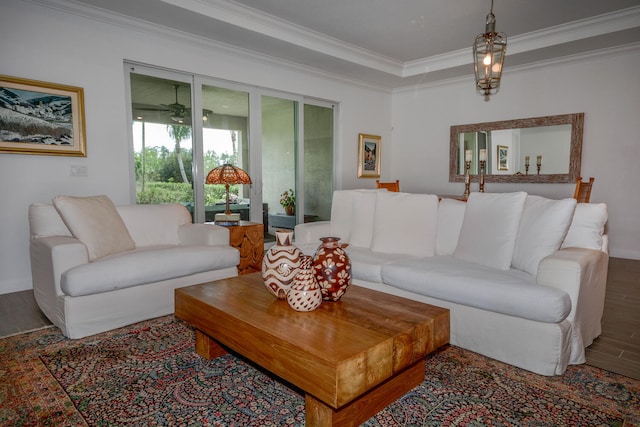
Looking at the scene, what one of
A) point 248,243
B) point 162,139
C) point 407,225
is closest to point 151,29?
point 162,139

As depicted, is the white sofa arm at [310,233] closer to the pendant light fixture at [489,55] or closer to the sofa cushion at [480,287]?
the sofa cushion at [480,287]

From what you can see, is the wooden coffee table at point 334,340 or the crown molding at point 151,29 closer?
the wooden coffee table at point 334,340

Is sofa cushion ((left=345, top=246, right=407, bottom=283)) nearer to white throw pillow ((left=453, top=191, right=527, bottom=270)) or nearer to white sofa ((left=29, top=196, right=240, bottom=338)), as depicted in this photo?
white throw pillow ((left=453, top=191, right=527, bottom=270))

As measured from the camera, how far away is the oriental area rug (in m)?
1.60

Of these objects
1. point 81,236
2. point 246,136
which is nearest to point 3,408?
point 81,236

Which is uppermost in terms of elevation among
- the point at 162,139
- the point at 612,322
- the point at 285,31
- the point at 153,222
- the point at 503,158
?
the point at 285,31

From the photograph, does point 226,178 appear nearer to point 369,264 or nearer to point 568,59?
point 369,264

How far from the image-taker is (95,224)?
9.21 feet

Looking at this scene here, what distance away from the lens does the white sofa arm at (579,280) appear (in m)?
1.98

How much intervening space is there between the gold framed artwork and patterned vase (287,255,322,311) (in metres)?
3.08

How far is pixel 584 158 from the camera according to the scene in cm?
510

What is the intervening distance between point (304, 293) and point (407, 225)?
61.2 inches

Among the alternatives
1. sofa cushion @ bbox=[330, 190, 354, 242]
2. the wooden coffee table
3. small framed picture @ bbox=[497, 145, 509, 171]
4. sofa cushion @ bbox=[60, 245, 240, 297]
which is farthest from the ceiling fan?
small framed picture @ bbox=[497, 145, 509, 171]

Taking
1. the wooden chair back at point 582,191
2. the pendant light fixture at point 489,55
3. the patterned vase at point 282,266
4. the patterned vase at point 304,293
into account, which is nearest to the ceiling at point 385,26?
the pendant light fixture at point 489,55
